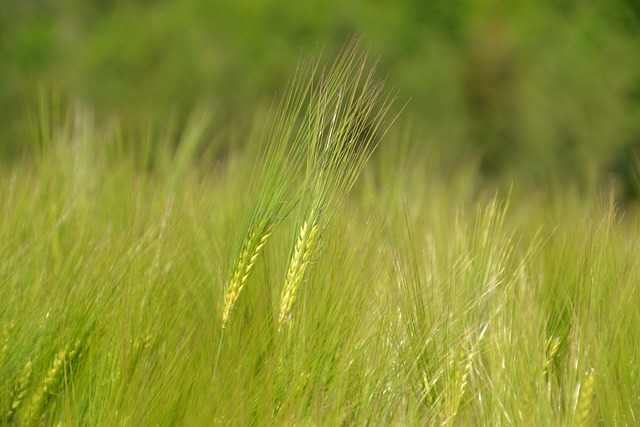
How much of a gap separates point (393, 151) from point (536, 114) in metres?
8.86

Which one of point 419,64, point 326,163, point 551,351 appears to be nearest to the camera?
point 326,163

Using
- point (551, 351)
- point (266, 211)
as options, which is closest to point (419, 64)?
point (551, 351)

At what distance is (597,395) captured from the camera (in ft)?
4.05

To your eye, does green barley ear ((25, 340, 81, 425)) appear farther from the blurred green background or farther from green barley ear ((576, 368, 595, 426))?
the blurred green background

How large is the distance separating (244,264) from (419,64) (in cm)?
1289

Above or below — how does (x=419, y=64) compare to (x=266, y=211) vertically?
below

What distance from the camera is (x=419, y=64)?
1382 cm

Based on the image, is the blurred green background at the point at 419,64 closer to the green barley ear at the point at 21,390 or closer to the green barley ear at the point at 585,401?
the green barley ear at the point at 585,401

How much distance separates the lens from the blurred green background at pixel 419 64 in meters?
11.0

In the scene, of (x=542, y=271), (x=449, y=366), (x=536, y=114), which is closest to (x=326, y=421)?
(x=449, y=366)

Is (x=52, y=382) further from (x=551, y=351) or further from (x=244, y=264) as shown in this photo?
(x=551, y=351)

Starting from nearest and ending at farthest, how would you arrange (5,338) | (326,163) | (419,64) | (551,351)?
1. (5,338)
2. (326,163)
3. (551,351)
4. (419,64)

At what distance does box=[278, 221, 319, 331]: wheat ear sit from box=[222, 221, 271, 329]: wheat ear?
6 cm

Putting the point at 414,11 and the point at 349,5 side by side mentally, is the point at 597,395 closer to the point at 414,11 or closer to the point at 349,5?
the point at 349,5
